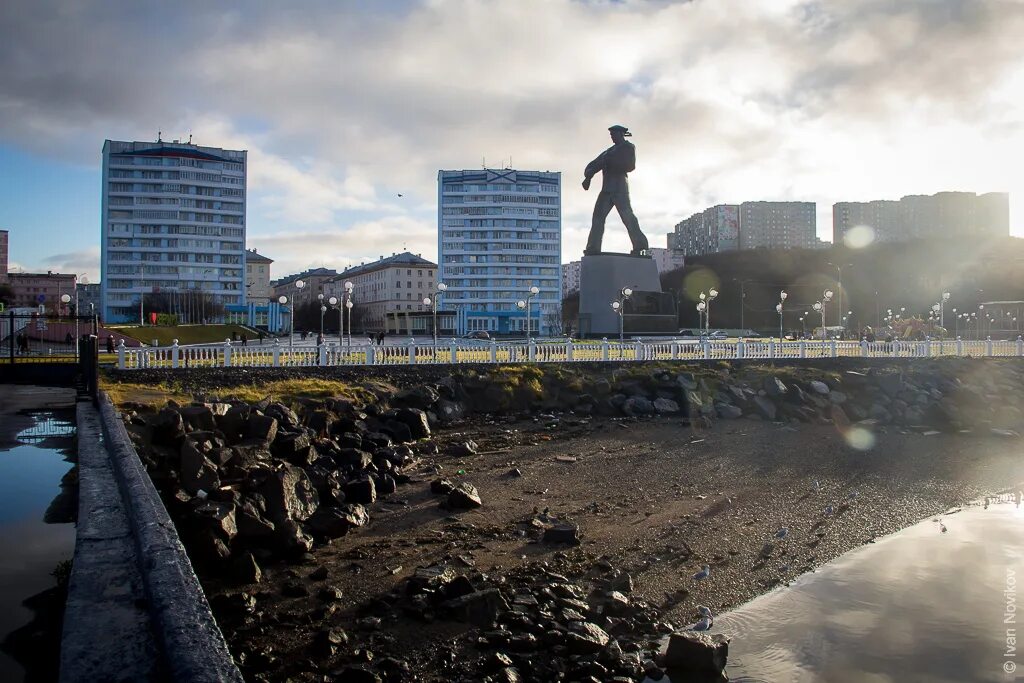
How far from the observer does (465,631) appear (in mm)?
5848

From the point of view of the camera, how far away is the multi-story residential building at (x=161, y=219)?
315 ft

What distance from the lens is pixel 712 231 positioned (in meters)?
157

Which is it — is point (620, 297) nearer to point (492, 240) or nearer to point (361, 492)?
point (361, 492)

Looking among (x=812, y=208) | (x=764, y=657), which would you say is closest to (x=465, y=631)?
(x=764, y=657)

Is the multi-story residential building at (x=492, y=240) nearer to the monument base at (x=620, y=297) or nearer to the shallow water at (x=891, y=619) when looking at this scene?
the monument base at (x=620, y=297)

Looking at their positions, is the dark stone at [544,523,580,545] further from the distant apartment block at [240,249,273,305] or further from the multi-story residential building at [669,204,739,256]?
the multi-story residential building at [669,204,739,256]

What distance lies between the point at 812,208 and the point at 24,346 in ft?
531

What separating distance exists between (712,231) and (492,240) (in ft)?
229

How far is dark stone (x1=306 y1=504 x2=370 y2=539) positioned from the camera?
26.2 feet

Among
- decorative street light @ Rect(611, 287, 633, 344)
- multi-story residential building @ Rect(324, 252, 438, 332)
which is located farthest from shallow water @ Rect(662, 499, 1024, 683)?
multi-story residential building @ Rect(324, 252, 438, 332)

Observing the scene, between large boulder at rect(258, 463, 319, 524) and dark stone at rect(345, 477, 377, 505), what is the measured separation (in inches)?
39.4

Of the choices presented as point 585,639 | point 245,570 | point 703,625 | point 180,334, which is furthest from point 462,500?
point 180,334

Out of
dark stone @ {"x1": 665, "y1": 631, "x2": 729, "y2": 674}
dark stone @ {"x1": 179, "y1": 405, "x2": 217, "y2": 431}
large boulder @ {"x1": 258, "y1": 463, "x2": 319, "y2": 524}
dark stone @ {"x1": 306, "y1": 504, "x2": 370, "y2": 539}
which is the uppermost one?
dark stone @ {"x1": 179, "y1": 405, "x2": 217, "y2": 431}

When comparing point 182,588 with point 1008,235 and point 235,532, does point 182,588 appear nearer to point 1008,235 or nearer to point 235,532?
point 235,532
